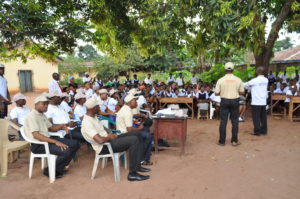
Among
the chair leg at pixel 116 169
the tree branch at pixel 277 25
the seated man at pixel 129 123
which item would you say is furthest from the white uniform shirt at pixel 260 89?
the chair leg at pixel 116 169

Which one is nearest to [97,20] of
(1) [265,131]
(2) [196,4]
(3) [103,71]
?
(2) [196,4]

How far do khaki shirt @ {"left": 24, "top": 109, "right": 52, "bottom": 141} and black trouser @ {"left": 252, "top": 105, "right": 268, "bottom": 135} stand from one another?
5.01 metres

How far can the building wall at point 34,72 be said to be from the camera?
21047 millimetres

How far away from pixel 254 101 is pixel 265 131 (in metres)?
0.93

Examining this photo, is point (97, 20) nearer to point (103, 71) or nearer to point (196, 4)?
point (196, 4)

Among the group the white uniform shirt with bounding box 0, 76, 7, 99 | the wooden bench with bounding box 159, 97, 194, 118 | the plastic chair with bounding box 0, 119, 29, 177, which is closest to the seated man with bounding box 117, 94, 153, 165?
the plastic chair with bounding box 0, 119, 29, 177

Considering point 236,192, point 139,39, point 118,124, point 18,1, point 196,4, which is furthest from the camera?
point 139,39

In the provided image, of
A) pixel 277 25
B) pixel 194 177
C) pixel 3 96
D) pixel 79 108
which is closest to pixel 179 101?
pixel 277 25

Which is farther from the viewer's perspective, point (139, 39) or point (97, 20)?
point (139, 39)

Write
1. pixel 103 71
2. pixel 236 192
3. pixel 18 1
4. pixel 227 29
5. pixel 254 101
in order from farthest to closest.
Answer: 1. pixel 103 71
2. pixel 227 29
3. pixel 254 101
4. pixel 18 1
5. pixel 236 192

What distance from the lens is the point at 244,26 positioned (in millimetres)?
6492

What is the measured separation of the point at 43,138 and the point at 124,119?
1365 mm

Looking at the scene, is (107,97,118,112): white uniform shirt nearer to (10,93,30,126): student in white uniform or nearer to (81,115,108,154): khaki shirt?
(10,93,30,126): student in white uniform

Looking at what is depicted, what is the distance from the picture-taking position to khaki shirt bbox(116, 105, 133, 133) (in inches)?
168
